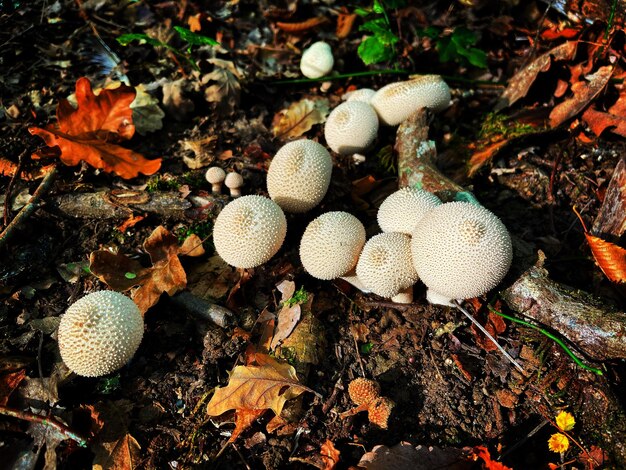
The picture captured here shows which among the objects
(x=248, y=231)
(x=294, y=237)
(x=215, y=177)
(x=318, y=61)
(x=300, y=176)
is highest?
(x=318, y=61)

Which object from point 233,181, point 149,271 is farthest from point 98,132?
point 149,271

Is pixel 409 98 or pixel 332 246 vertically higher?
pixel 409 98

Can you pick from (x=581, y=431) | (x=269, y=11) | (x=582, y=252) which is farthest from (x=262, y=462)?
(x=269, y=11)

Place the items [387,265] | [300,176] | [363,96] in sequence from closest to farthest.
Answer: [387,265]
[300,176]
[363,96]

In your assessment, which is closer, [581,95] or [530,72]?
[581,95]

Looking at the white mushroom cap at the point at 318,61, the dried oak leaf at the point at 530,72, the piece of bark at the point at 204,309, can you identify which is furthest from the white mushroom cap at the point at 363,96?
the piece of bark at the point at 204,309

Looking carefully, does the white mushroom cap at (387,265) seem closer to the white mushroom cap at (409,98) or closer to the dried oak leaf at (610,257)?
the dried oak leaf at (610,257)

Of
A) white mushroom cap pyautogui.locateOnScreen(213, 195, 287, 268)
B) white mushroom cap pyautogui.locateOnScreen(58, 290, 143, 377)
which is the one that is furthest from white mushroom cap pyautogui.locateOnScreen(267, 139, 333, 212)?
white mushroom cap pyautogui.locateOnScreen(58, 290, 143, 377)

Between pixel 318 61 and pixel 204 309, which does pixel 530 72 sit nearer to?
pixel 318 61
